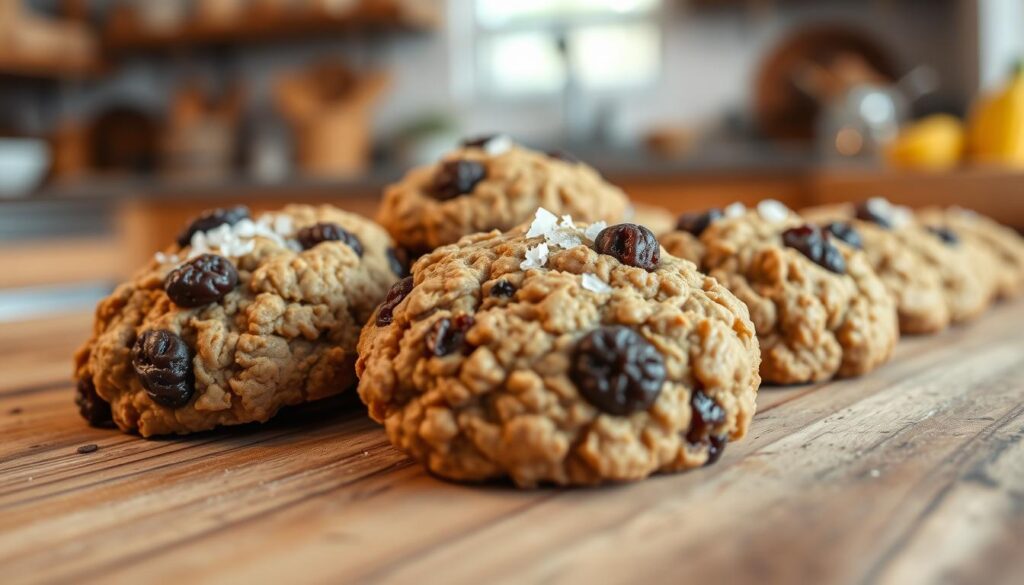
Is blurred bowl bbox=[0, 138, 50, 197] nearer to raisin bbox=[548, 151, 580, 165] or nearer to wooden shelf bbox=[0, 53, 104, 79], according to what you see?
wooden shelf bbox=[0, 53, 104, 79]

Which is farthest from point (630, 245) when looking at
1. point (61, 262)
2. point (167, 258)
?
point (61, 262)

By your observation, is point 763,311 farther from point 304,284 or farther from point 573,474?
point 304,284

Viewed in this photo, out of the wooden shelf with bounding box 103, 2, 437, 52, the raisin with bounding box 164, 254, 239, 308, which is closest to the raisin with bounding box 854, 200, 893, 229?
the raisin with bounding box 164, 254, 239, 308

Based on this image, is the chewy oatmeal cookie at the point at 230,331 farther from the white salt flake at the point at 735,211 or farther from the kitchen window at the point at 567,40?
the kitchen window at the point at 567,40

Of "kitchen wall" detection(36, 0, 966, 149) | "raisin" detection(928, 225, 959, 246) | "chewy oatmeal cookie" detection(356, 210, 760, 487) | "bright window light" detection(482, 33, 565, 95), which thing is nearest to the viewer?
"chewy oatmeal cookie" detection(356, 210, 760, 487)

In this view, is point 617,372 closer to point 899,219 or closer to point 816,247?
point 816,247

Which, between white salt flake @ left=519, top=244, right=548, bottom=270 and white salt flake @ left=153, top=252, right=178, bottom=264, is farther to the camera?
white salt flake @ left=153, top=252, right=178, bottom=264
